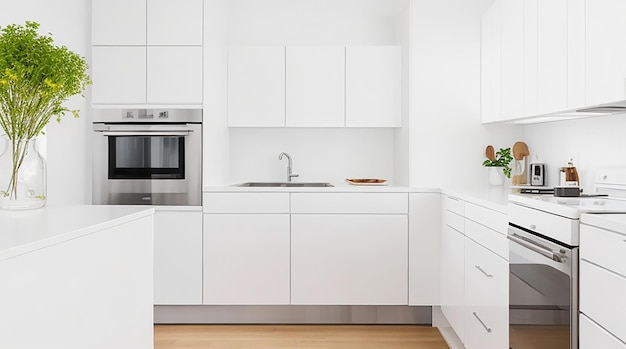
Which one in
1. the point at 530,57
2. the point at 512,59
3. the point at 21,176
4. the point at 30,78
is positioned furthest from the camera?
the point at 512,59

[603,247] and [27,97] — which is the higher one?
[27,97]

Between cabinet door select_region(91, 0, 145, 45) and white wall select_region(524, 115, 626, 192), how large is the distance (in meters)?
2.73

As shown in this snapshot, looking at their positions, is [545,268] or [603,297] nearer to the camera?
[603,297]

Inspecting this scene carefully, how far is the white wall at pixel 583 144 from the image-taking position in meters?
2.68

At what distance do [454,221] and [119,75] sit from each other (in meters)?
2.38

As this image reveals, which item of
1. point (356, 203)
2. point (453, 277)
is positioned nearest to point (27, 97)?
point (356, 203)

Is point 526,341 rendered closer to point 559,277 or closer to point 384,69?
point 559,277

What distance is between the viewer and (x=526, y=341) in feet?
6.98

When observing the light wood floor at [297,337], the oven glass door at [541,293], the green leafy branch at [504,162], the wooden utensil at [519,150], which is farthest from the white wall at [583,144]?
the light wood floor at [297,337]

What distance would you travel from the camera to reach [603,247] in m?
1.56

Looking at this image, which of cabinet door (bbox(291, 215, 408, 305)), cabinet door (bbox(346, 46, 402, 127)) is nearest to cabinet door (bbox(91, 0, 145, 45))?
cabinet door (bbox(346, 46, 402, 127))

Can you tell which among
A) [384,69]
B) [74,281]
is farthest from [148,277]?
[384,69]

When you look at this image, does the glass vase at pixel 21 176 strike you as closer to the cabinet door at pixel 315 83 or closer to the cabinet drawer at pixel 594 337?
the cabinet drawer at pixel 594 337

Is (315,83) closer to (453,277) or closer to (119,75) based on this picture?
(119,75)
